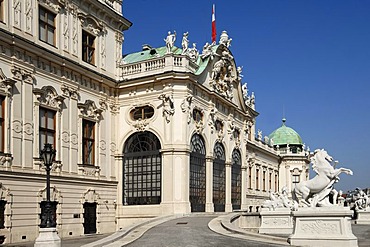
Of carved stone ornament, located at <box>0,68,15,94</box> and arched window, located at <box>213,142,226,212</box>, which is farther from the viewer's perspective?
arched window, located at <box>213,142,226,212</box>

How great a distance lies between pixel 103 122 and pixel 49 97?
5709 mm

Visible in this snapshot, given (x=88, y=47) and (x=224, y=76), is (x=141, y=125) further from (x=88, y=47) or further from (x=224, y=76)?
(x=224, y=76)

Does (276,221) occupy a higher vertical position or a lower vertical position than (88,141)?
lower

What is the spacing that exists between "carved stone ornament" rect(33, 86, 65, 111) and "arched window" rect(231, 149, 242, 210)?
16993 mm

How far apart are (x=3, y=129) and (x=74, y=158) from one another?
582 cm

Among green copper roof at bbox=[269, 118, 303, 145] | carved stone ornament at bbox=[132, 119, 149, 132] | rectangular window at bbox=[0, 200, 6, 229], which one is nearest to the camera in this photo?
rectangular window at bbox=[0, 200, 6, 229]

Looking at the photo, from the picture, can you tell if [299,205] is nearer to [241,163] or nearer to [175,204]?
[175,204]

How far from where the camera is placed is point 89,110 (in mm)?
30656

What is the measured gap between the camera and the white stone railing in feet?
104

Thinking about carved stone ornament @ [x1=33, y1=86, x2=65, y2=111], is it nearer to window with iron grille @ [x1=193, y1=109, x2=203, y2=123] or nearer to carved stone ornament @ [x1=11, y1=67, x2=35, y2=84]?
carved stone ornament @ [x1=11, y1=67, x2=35, y2=84]

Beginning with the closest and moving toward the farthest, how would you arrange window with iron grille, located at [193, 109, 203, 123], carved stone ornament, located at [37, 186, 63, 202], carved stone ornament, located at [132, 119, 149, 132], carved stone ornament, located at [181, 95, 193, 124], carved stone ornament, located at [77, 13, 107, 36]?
carved stone ornament, located at [37, 186, 63, 202], carved stone ornament, located at [77, 13, 107, 36], carved stone ornament, located at [181, 95, 193, 124], carved stone ornament, located at [132, 119, 149, 132], window with iron grille, located at [193, 109, 203, 123]

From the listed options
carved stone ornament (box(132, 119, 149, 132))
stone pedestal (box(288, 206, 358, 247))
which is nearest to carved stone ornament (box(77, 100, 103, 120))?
carved stone ornament (box(132, 119, 149, 132))

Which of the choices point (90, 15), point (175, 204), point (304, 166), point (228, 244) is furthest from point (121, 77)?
point (304, 166)

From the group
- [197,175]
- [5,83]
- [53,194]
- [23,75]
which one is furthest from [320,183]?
[197,175]
